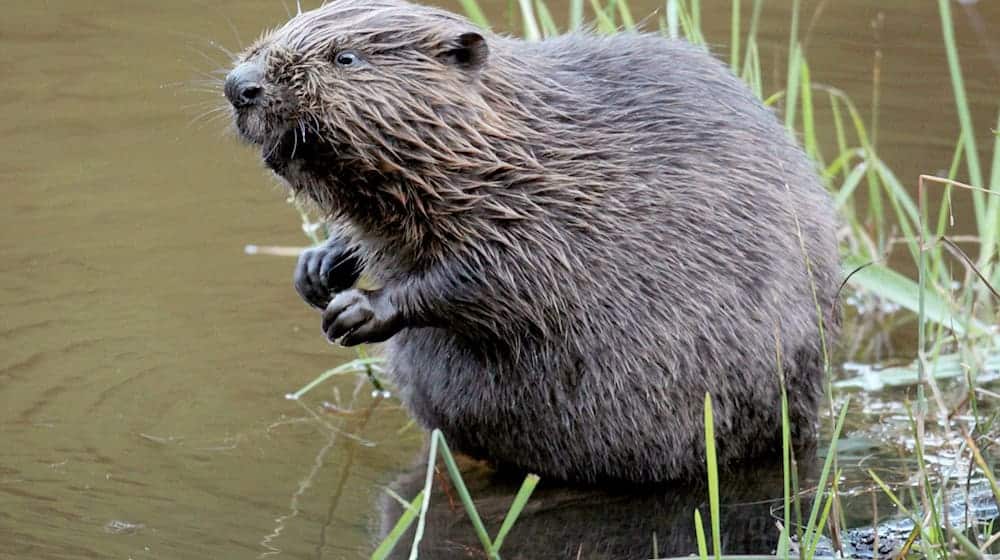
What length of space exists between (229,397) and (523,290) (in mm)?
1100

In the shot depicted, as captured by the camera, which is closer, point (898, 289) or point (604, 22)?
point (898, 289)

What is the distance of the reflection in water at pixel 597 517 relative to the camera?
→ 384 cm

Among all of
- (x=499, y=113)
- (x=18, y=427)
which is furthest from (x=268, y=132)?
(x=18, y=427)

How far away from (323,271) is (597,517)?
39.2 inches

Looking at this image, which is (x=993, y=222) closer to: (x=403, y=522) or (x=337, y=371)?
(x=337, y=371)

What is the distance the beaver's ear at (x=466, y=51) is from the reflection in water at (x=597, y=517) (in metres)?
0.99

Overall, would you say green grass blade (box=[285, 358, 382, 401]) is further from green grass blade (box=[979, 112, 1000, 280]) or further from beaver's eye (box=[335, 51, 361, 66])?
green grass blade (box=[979, 112, 1000, 280])

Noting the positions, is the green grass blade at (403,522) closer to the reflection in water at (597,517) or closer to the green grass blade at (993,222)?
the reflection in water at (597,517)

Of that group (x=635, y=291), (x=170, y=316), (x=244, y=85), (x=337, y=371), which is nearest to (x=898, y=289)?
(x=635, y=291)

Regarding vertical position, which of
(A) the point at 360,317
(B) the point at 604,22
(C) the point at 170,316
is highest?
(B) the point at 604,22

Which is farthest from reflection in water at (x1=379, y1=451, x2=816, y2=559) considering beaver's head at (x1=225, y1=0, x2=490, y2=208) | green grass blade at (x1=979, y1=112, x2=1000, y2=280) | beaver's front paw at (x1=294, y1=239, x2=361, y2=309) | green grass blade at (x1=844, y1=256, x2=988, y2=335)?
green grass blade at (x1=979, y1=112, x2=1000, y2=280)

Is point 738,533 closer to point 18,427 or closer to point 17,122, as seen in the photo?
point 18,427

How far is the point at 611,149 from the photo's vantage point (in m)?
4.13

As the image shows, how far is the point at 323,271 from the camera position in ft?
14.4
